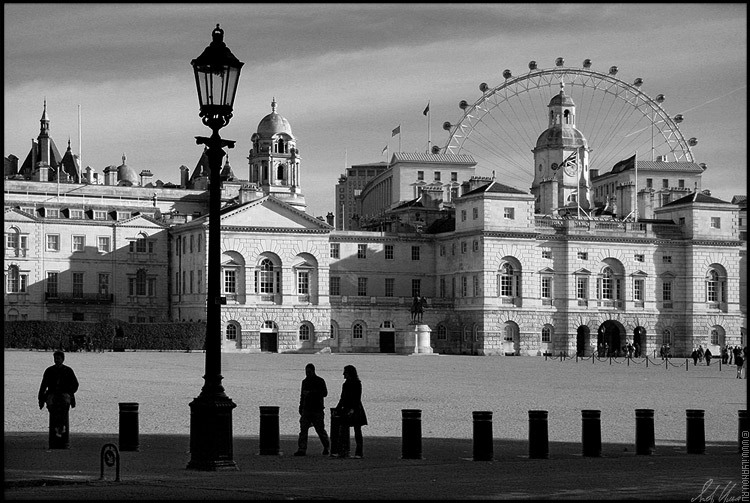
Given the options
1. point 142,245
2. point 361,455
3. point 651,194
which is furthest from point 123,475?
point 651,194

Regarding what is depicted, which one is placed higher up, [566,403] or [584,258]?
[584,258]

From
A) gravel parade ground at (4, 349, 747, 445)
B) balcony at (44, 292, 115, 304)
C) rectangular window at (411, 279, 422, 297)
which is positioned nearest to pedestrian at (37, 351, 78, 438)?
gravel parade ground at (4, 349, 747, 445)

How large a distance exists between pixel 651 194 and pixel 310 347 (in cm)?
5269

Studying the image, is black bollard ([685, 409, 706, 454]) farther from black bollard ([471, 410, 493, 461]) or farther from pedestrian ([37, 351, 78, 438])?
pedestrian ([37, 351, 78, 438])

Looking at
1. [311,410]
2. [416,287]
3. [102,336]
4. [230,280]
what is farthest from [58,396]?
[416,287]

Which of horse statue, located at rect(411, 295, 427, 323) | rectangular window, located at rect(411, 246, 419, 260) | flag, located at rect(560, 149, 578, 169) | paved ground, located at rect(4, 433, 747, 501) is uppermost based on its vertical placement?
flag, located at rect(560, 149, 578, 169)

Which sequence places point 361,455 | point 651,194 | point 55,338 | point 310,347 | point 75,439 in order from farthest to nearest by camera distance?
point 651,194 → point 310,347 → point 55,338 → point 75,439 → point 361,455

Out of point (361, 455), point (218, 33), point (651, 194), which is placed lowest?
point (361, 455)

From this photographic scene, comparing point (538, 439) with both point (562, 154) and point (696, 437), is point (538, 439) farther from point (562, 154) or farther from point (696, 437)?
point (562, 154)

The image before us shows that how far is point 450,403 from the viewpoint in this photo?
138 ft

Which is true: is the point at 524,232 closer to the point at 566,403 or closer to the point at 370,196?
the point at 370,196

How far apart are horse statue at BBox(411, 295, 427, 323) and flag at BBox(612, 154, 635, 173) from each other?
213 feet

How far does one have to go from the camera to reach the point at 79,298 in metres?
A: 118

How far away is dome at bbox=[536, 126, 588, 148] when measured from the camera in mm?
153625
